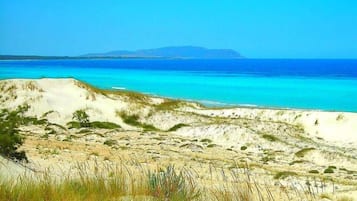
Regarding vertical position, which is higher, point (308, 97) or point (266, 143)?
point (308, 97)

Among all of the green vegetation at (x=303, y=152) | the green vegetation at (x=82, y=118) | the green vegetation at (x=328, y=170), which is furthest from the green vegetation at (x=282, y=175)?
the green vegetation at (x=82, y=118)

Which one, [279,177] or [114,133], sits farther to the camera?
[114,133]

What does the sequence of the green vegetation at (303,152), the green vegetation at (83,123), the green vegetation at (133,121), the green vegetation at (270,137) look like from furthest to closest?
the green vegetation at (133,121), the green vegetation at (83,123), the green vegetation at (270,137), the green vegetation at (303,152)

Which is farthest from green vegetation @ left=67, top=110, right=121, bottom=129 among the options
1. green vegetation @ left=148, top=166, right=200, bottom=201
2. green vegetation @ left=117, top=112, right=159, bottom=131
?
green vegetation @ left=148, top=166, right=200, bottom=201

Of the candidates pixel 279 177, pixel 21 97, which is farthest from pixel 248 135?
pixel 21 97

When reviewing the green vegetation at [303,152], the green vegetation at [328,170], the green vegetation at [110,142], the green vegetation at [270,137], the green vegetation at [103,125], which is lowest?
the green vegetation at [328,170]

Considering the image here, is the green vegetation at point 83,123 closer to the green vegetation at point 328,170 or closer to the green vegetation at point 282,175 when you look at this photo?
the green vegetation at point 328,170

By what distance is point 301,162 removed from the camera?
77.5ft

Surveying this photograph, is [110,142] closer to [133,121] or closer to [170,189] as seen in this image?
[133,121]

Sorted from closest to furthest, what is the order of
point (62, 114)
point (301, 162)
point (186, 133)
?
point (301, 162)
point (186, 133)
point (62, 114)

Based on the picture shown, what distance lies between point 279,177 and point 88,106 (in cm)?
2190

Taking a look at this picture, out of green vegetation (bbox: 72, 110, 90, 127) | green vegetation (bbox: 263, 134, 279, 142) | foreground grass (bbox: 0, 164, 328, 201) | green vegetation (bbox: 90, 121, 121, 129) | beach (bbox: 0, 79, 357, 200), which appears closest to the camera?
Result: foreground grass (bbox: 0, 164, 328, 201)

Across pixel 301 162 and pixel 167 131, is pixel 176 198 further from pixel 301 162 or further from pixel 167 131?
pixel 167 131

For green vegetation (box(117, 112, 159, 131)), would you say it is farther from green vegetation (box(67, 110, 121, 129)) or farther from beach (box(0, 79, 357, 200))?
green vegetation (box(67, 110, 121, 129))
